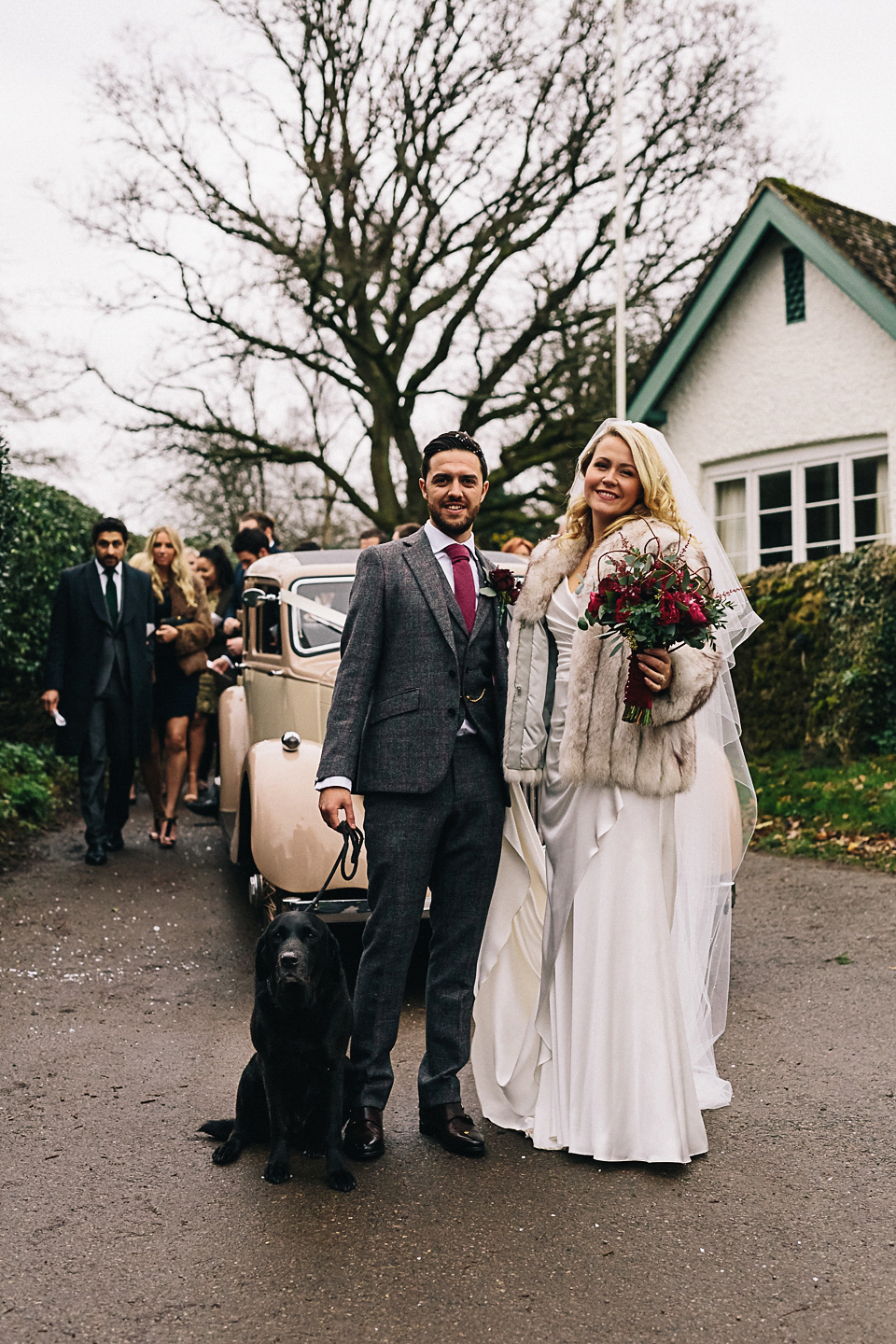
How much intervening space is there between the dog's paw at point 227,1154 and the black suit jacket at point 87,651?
4.88 metres

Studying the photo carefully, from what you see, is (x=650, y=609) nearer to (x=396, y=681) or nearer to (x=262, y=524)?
(x=396, y=681)

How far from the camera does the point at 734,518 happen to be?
16.6 m

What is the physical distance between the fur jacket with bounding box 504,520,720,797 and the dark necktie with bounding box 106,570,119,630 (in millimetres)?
4962

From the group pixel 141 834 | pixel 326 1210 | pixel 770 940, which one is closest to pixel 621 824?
pixel 326 1210

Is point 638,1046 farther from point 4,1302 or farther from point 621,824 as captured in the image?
point 4,1302

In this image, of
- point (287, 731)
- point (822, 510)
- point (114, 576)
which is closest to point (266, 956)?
point (287, 731)

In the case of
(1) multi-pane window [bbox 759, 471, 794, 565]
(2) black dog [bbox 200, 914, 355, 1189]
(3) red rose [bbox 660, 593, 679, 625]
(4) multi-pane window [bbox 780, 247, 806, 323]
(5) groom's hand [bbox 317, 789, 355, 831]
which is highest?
(4) multi-pane window [bbox 780, 247, 806, 323]

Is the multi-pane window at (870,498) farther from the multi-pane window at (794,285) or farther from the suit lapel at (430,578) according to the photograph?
the suit lapel at (430,578)

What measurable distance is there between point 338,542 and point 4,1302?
3785 cm

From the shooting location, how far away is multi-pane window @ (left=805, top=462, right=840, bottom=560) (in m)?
15.2

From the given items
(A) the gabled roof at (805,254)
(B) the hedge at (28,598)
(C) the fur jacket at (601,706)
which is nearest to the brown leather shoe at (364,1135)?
(C) the fur jacket at (601,706)

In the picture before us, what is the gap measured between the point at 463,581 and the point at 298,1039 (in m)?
1.61

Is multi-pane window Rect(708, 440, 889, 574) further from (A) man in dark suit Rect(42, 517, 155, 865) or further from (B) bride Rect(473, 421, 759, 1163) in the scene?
(B) bride Rect(473, 421, 759, 1163)

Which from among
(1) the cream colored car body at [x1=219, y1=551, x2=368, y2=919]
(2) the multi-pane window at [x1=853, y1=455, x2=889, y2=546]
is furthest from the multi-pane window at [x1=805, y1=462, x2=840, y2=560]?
(1) the cream colored car body at [x1=219, y1=551, x2=368, y2=919]
